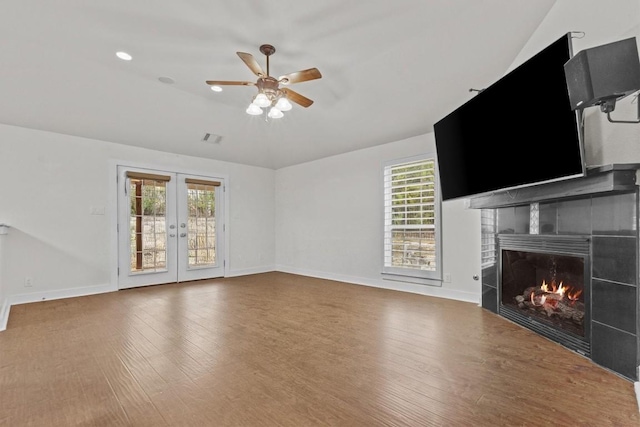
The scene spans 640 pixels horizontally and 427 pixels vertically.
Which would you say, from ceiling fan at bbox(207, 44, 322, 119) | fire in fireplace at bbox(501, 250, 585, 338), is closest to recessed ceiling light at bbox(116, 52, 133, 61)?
ceiling fan at bbox(207, 44, 322, 119)

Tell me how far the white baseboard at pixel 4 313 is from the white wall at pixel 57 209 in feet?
1.02

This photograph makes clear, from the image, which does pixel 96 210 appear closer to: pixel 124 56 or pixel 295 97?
pixel 124 56

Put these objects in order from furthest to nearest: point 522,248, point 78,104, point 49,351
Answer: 1. point 78,104
2. point 522,248
3. point 49,351

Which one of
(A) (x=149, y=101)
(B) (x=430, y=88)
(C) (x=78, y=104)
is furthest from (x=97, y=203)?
(B) (x=430, y=88)

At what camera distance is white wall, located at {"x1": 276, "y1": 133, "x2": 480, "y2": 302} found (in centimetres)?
438

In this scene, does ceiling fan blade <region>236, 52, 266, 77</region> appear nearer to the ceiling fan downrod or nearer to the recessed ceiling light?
the ceiling fan downrod

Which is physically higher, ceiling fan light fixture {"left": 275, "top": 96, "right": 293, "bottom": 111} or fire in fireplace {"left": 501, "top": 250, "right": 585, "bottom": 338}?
ceiling fan light fixture {"left": 275, "top": 96, "right": 293, "bottom": 111}

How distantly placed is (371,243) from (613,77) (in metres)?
4.21

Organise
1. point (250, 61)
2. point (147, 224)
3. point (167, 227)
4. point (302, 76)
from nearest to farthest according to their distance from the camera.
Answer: point (250, 61), point (302, 76), point (147, 224), point (167, 227)

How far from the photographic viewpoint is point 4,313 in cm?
362

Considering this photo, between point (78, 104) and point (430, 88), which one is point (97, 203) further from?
point (430, 88)

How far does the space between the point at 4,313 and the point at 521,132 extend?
5802 mm

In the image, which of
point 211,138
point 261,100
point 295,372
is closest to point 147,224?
point 211,138

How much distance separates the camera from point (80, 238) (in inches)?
189
